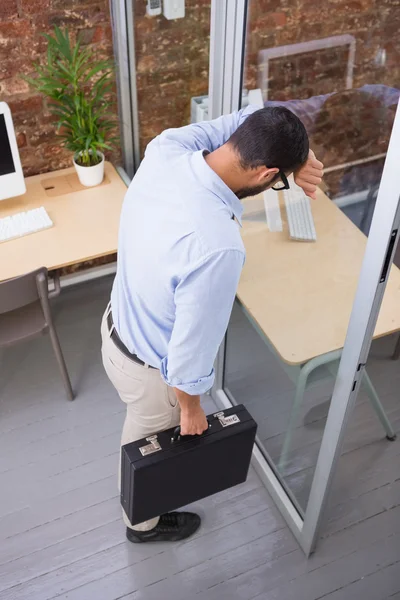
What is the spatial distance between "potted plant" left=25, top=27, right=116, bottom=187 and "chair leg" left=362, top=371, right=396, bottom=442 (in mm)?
1543

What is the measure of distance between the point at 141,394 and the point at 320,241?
762 millimetres

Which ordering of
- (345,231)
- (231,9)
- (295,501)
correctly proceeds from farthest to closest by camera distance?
(295,501) < (231,9) < (345,231)

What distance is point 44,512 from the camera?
2746 millimetres

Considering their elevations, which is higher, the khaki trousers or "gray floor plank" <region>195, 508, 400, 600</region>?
the khaki trousers

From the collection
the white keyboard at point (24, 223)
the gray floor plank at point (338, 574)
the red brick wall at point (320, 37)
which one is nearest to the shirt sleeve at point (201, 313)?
the red brick wall at point (320, 37)

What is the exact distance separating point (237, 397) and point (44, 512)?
37.4 inches

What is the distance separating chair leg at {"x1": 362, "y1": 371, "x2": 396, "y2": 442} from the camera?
246cm

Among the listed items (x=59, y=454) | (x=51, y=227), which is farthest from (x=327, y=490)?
(x=51, y=227)

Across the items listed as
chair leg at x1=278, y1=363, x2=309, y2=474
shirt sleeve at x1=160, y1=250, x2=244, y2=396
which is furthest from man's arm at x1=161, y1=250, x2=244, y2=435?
chair leg at x1=278, y1=363, x2=309, y2=474

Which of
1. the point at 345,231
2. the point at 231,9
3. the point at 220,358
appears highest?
the point at 231,9

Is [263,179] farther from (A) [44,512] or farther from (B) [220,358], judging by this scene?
(A) [44,512]

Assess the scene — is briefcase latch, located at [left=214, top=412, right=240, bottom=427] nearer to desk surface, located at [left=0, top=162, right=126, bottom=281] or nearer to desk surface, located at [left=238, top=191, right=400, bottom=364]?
desk surface, located at [left=238, top=191, right=400, bottom=364]

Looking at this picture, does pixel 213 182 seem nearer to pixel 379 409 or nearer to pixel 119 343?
pixel 119 343

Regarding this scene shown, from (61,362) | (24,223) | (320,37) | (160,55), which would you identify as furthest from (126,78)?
(320,37)
